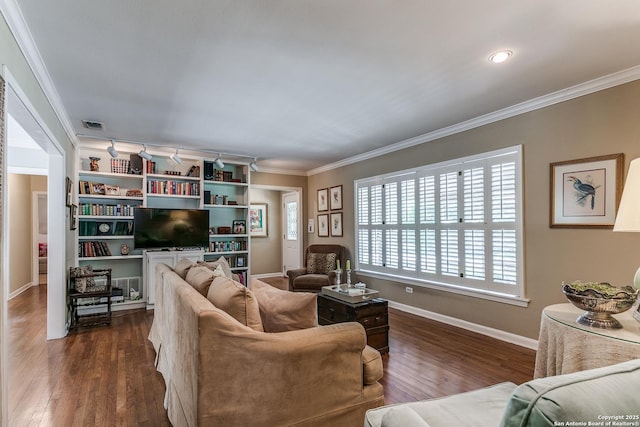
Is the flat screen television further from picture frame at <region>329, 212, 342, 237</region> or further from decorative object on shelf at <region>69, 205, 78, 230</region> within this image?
picture frame at <region>329, 212, 342, 237</region>

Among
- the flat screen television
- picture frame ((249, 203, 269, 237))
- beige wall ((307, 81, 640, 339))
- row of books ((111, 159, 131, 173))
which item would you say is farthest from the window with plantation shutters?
row of books ((111, 159, 131, 173))

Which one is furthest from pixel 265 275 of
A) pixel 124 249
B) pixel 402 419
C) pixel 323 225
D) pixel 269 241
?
pixel 402 419

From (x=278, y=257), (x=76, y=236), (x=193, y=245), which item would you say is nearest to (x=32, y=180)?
(x=76, y=236)

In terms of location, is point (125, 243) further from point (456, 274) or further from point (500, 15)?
point (500, 15)

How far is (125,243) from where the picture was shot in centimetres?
518

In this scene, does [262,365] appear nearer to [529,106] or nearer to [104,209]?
[529,106]

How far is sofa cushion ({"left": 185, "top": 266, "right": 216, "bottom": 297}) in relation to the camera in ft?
7.18

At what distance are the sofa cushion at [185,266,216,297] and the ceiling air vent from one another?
2.64 metres

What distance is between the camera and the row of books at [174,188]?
5270 millimetres

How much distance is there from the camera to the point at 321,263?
230 inches

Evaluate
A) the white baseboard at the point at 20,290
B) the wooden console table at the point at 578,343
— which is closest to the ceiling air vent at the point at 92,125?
the white baseboard at the point at 20,290

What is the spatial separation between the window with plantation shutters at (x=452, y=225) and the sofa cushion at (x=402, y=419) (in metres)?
2.98

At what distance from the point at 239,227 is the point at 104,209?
2.17 metres

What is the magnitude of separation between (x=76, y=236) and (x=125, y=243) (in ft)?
2.21
